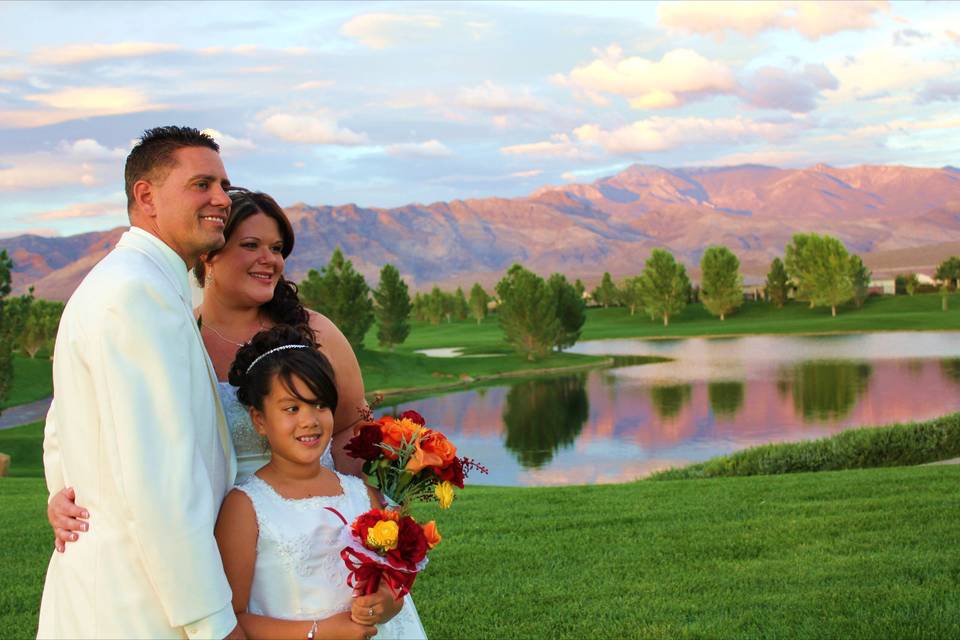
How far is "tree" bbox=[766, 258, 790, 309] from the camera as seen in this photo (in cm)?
8425

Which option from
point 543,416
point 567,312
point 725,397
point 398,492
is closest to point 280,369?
point 398,492

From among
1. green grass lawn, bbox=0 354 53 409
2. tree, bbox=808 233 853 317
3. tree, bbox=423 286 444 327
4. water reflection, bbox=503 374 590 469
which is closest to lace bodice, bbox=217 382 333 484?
water reflection, bbox=503 374 590 469

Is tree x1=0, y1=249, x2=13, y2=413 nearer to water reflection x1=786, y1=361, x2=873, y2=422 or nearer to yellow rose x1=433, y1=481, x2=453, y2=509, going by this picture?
water reflection x1=786, y1=361, x2=873, y2=422

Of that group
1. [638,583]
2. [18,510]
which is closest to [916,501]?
[638,583]

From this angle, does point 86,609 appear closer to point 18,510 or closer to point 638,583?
point 638,583

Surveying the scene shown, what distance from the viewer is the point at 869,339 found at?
5691cm

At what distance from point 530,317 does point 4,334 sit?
3125 cm

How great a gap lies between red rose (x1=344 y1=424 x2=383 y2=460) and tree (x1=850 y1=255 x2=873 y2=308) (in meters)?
82.6

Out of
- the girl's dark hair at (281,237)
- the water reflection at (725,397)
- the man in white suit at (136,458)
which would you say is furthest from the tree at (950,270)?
the man in white suit at (136,458)

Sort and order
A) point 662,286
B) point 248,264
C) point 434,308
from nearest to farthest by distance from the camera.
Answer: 1. point 248,264
2. point 662,286
3. point 434,308

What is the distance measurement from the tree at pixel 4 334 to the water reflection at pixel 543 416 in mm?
13577

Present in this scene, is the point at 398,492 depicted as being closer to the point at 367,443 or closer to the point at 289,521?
the point at 367,443

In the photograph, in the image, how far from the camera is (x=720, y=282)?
273 feet

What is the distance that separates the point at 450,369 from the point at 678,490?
39141mm
